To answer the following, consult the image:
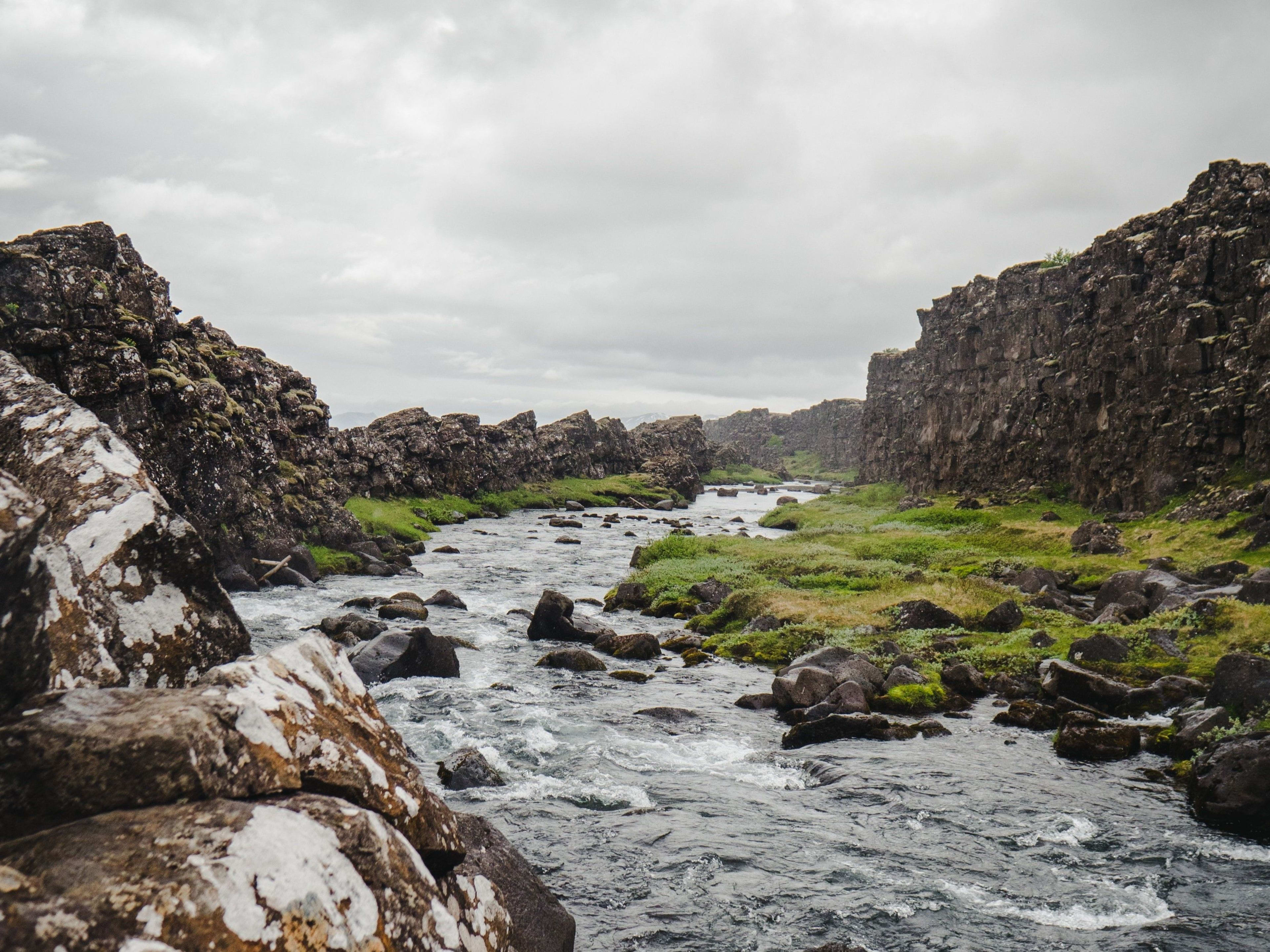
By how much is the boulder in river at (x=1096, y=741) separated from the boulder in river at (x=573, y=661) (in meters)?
16.0

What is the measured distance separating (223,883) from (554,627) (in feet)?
103

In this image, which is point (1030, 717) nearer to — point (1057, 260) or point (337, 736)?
point (337, 736)

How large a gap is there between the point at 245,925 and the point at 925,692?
24.4 m

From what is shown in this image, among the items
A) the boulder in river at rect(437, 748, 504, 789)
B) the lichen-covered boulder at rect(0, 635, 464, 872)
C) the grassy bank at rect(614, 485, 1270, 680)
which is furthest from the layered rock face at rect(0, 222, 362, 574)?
the lichen-covered boulder at rect(0, 635, 464, 872)

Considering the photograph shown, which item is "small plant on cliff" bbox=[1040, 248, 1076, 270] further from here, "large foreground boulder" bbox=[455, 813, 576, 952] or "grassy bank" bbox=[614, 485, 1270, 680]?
"large foreground boulder" bbox=[455, 813, 576, 952]

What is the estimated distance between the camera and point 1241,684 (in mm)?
19781

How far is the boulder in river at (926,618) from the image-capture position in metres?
34.4

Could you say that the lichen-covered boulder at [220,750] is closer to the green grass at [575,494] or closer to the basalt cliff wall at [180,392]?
the basalt cliff wall at [180,392]

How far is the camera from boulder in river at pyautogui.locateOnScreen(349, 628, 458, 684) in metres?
27.5

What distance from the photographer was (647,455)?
190 meters

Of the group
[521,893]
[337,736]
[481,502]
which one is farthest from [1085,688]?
[481,502]

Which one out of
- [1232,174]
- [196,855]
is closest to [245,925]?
[196,855]

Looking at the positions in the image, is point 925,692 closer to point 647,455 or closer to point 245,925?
point 245,925

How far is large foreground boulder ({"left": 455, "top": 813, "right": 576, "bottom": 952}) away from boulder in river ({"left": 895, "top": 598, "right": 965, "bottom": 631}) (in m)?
27.0
